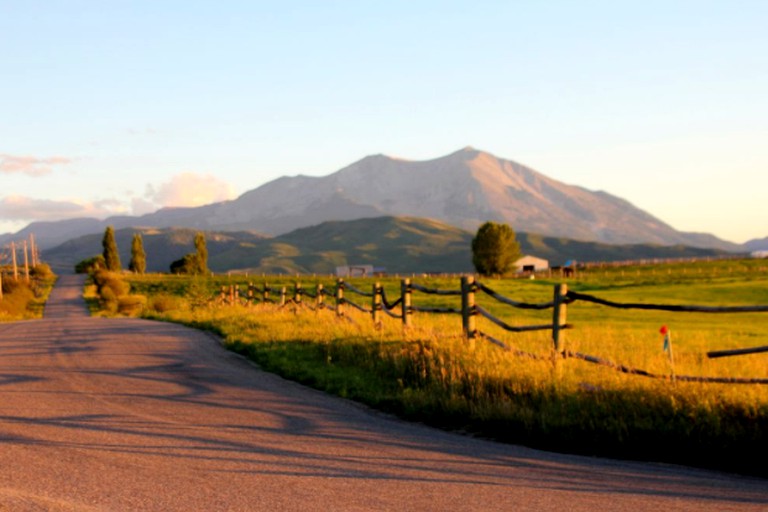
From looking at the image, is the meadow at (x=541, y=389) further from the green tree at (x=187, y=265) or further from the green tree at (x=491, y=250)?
the green tree at (x=187, y=265)

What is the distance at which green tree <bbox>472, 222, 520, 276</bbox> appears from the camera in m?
126

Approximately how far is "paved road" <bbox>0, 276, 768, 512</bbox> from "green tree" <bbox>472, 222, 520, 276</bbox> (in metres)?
114

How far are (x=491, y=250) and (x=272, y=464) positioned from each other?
4701 inches

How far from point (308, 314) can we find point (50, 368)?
1047 centimetres

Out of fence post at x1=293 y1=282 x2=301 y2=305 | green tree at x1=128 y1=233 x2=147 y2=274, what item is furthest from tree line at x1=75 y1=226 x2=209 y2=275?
fence post at x1=293 y1=282 x2=301 y2=305

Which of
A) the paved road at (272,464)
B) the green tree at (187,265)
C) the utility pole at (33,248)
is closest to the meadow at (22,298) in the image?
the utility pole at (33,248)

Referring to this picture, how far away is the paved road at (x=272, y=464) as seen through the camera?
7043 millimetres

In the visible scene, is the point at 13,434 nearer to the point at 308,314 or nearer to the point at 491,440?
the point at 491,440

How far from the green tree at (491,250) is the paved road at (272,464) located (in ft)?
373

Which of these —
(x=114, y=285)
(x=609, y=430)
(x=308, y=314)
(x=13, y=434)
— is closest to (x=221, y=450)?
(x=13, y=434)

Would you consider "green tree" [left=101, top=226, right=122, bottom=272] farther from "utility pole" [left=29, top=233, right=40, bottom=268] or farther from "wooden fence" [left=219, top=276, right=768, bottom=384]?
"wooden fence" [left=219, top=276, right=768, bottom=384]

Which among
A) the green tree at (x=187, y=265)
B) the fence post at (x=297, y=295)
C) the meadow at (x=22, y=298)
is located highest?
the green tree at (x=187, y=265)

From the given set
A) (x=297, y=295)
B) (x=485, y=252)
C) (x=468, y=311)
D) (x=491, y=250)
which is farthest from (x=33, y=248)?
(x=468, y=311)

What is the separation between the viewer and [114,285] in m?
80.6
